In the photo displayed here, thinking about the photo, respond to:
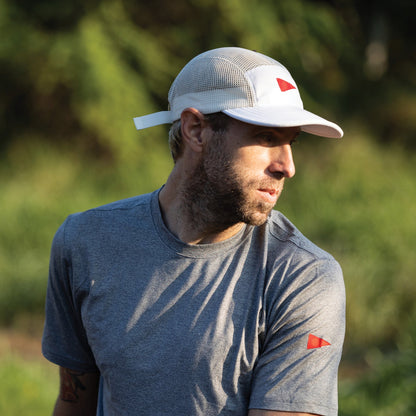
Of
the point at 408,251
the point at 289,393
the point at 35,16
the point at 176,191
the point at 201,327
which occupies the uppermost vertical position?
the point at 35,16

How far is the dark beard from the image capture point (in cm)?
192

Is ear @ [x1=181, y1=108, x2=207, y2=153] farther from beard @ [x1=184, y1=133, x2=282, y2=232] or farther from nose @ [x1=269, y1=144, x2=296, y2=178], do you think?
nose @ [x1=269, y1=144, x2=296, y2=178]

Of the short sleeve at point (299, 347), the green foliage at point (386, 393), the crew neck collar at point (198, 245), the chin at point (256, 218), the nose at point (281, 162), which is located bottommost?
the green foliage at point (386, 393)

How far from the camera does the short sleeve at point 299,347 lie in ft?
5.93

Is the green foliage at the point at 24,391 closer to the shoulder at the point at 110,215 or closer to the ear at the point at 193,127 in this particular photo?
the shoulder at the point at 110,215

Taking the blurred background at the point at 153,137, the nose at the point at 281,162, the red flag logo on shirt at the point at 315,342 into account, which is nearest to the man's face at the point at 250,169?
the nose at the point at 281,162

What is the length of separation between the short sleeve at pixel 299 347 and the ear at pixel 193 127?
48cm

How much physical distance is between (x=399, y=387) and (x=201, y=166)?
2701mm

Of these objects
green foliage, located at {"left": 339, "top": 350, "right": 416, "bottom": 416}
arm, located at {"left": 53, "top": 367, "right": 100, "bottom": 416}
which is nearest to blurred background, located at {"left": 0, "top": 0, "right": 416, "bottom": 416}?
green foliage, located at {"left": 339, "top": 350, "right": 416, "bottom": 416}

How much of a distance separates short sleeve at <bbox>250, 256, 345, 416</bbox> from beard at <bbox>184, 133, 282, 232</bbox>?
0.69ft

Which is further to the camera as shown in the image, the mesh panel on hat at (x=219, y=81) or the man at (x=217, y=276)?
the mesh panel on hat at (x=219, y=81)

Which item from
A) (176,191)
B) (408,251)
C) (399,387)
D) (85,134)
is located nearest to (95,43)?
(85,134)

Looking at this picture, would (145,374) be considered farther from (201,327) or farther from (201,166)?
(201,166)

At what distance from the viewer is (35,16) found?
38.9 ft
